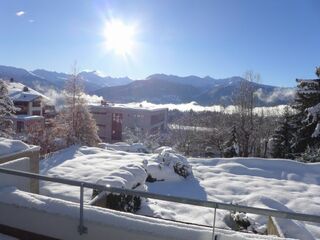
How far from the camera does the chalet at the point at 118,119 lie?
62219 mm

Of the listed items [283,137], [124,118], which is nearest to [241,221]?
[283,137]

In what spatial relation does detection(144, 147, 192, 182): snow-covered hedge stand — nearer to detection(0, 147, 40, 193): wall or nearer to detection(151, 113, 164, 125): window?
detection(0, 147, 40, 193): wall

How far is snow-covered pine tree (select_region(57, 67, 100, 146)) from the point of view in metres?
28.9

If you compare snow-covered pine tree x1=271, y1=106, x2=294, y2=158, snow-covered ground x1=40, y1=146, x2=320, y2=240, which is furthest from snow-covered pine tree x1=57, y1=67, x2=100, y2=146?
snow-covered pine tree x1=271, y1=106, x2=294, y2=158

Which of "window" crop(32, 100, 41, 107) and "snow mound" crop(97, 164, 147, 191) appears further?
"window" crop(32, 100, 41, 107)

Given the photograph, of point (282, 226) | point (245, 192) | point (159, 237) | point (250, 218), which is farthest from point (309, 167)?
point (159, 237)

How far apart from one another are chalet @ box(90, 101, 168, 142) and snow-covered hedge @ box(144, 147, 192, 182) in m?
48.4

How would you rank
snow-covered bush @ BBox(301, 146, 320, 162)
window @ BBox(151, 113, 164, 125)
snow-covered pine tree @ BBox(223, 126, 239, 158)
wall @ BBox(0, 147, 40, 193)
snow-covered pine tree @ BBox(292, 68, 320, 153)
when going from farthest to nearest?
window @ BBox(151, 113, 164, 125), snow-covered pine tree @ BBox(223, 126, 239, 158), snow-covered pine tree @ BBox(292, 68, 320, 153), snow-covered bush @ BBox(301, 146, 320, 162), wall @ BBox(0, 147, 40, 193)

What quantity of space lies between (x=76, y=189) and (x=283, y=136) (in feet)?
83.2

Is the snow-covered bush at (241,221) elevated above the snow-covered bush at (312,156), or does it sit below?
above

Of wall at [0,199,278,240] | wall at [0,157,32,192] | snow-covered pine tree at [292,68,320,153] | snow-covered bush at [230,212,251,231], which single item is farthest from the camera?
snow-covered pine tree at [292,68,320,153]

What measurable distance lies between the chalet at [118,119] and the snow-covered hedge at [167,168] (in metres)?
48.4

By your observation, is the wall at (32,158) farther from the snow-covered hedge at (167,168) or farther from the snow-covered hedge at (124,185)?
the snow-covered hedge at (167,168)

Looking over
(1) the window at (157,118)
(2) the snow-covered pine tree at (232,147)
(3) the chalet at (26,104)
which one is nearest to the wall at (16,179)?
(2) the snow-covered pine tree at (232,147)
